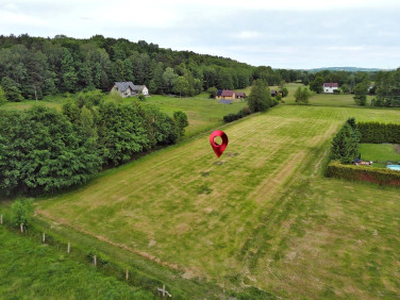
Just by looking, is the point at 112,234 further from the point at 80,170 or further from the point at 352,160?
the point at 352,160

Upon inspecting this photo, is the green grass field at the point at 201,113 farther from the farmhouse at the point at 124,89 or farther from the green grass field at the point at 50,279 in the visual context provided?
the green grass field at the point at 50,279

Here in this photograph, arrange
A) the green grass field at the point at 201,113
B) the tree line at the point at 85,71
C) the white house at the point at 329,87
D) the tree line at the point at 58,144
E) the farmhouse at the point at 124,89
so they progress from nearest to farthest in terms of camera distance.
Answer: the tree line at the point at 58,144 < the green grass field at the point at 201,113 < the tree line at the point at 85,71 < the farmhouse at the point at 124,89 < the white house at the point at 329,87

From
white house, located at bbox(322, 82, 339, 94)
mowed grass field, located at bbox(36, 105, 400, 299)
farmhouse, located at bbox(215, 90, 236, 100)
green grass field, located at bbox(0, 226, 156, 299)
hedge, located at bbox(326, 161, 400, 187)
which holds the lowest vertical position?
green grass field, located at bbox(0, 226, 156, 299)

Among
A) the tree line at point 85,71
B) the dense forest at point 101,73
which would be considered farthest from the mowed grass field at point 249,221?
the tree line at point 85,71

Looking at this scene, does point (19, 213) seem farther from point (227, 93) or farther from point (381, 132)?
point (227, 93)

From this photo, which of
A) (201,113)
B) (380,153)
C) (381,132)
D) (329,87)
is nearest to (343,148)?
(380,153)

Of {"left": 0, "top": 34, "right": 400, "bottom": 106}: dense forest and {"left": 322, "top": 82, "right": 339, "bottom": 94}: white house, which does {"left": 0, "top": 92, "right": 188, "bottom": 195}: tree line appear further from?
{"left": 322, "top": 82, "right": 339, "bottom": 94}: white house

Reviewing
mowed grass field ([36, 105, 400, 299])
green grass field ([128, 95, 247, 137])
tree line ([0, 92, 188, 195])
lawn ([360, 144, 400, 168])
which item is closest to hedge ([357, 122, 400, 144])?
lawn ([360, 144, 400, 168])
